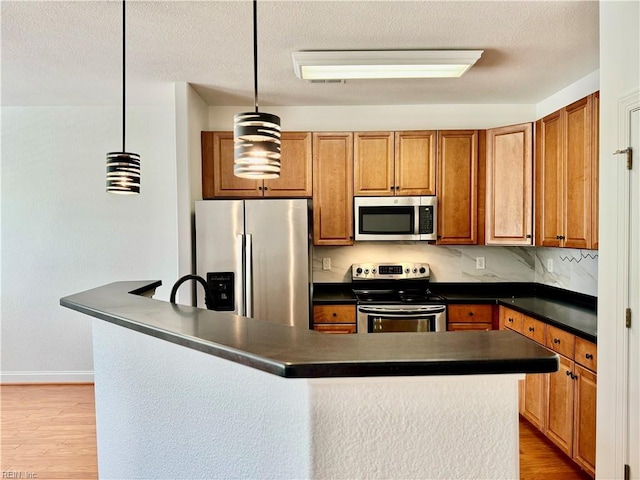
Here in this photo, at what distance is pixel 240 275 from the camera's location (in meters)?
3.34

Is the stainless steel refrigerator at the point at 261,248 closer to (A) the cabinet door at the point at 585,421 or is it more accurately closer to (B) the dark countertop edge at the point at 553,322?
(B) the dark countertop edge at the point at 553,322

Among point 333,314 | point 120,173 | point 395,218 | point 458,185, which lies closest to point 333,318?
point 333,314

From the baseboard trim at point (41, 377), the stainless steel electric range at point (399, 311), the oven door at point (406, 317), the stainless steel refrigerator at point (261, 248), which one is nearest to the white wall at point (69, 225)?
the baseboard trim at point (41, 377)

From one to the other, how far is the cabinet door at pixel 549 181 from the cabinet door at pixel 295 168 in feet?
6.03

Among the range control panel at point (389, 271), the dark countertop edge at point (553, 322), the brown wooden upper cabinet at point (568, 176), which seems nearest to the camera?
the dark countertop edge at point (553, 322)

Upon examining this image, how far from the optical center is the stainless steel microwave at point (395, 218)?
146 inches

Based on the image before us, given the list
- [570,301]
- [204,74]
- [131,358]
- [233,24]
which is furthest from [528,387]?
[204,74]

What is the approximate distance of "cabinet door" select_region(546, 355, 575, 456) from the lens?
254 centimetres

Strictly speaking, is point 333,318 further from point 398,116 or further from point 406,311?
point 398,116

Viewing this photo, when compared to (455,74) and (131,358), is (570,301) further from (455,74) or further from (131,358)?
(131,358)

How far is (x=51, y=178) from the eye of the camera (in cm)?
413

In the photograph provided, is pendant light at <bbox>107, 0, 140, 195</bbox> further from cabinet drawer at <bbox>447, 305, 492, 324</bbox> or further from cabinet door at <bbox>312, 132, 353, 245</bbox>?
cabinet drawer at <bbox>447, 305, 492, 324</bbox>

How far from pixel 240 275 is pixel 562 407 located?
2.34 m

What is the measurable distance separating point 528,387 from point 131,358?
106 inches
